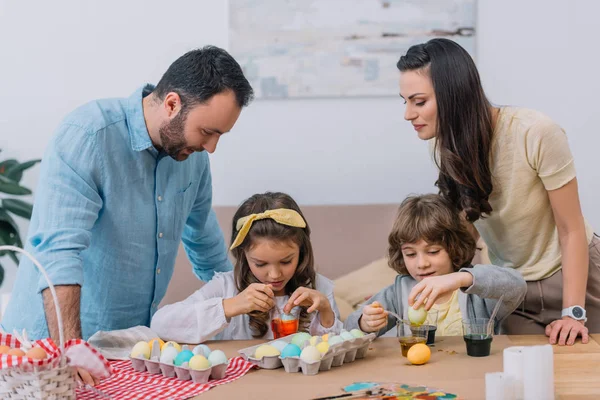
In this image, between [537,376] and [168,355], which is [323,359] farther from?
[537,376]

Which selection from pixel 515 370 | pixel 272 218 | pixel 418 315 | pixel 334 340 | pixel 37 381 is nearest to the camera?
pixel 37 381

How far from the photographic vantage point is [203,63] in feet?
6.48

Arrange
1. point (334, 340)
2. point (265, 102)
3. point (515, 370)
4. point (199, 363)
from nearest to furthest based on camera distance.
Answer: point (515, 370) → point (199, 363) → point (334, 340) → point (265, 102)

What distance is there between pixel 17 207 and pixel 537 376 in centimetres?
283

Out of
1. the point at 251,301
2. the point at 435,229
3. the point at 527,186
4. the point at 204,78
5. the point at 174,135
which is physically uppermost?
the point at 204,78

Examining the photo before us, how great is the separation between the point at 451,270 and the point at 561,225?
0.37m

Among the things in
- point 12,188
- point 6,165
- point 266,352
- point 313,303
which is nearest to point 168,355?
point 266,352

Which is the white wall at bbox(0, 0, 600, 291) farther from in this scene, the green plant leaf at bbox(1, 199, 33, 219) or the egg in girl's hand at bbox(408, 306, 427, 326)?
the egg in girl's hand at bbox(408, 306, 427, 326)

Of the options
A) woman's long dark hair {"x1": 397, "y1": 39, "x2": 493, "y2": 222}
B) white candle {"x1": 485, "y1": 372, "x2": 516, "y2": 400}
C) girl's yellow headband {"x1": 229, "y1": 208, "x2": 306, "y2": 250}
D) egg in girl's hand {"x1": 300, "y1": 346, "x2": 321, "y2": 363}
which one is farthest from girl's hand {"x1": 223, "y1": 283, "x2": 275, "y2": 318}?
white candle {"x1": 485, "y1": 372, "x2": 516, "y2": 400}

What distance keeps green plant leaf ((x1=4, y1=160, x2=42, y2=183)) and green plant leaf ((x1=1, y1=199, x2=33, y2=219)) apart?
104 millimetres

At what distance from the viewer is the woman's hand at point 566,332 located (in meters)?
1.87

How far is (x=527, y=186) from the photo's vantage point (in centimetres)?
200

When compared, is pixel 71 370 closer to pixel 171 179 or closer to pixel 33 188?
pixel 171 179

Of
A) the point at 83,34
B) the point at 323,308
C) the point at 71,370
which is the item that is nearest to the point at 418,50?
the point at 323,308
